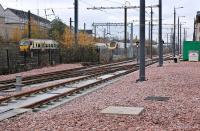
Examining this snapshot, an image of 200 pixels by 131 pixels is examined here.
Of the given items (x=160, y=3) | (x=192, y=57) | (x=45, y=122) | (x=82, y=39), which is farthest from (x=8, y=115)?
(x=82, y=39)

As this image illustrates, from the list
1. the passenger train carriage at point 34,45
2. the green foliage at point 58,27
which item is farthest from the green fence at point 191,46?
the green foliage at point 58,27

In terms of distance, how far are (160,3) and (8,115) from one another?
29.1 meters

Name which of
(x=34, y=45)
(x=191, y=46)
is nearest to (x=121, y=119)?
(x=34, y=45)

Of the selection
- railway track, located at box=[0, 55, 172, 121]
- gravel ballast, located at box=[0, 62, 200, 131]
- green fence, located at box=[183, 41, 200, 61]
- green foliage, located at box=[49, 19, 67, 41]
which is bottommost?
railway track, located at box=[0, 55, 172, 121]

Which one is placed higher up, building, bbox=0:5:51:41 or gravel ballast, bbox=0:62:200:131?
building, bbox=0:5:51:41

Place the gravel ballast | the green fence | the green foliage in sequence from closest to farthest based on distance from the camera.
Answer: the gravel ballast, the green fence, the green foliage

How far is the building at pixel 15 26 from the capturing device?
86750 millimetres

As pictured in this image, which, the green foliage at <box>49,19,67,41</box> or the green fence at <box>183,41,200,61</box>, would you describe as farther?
the green foliage at <box>49,19,67,41</box>

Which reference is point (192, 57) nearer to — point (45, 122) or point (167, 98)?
point (167, 98)

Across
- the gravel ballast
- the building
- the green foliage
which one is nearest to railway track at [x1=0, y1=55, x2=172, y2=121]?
the gravel ballast

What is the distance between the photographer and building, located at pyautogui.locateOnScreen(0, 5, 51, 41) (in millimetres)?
86750

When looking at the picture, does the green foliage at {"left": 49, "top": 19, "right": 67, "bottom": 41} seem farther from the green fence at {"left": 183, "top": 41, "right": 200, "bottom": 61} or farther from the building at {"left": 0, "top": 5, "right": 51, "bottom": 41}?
the green fence at {"left": 183, "top": 41, "right": 200, "bottom": 61}

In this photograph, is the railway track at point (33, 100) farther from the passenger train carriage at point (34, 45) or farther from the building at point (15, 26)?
the building at point (15, 26)

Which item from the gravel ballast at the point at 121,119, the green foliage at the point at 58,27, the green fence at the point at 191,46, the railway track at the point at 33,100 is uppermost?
the green foliage at the point at 58,27
